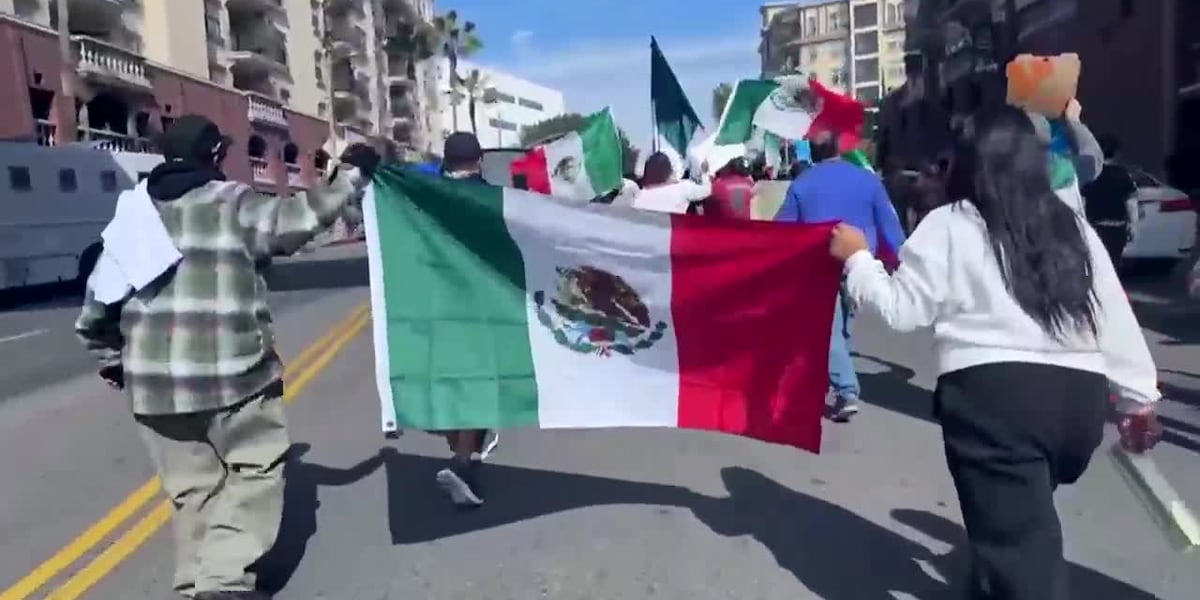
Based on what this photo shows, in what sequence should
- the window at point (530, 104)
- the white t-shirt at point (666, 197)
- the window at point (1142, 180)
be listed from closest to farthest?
the white t-shirt at point (666, 197)
the window at point (1142, 180)
the window at point (530, 104)

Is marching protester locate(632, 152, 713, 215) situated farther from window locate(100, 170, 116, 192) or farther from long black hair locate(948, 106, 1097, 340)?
window locate(100, 170, 116, 192)

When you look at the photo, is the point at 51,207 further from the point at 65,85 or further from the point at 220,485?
the point at 220,485

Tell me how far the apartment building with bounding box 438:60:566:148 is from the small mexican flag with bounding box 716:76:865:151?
85.9 m

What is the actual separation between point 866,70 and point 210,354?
151603 millimetres

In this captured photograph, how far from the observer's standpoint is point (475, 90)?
10381 cm

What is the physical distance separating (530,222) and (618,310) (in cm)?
53

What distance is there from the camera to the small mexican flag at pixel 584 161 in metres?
13.9

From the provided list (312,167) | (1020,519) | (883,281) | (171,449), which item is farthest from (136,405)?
(312,167)

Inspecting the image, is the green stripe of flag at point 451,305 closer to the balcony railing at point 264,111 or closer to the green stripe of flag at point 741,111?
the green stripe of flag at point 741,111

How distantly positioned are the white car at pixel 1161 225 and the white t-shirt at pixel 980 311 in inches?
503

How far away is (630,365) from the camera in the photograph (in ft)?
18.2

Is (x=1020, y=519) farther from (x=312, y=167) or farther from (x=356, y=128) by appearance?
(x=356, y=128)

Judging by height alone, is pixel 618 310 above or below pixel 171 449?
above

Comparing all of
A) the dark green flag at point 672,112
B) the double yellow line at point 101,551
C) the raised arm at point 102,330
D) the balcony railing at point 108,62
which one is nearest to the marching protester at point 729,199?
the dark green flag at point 672,112
